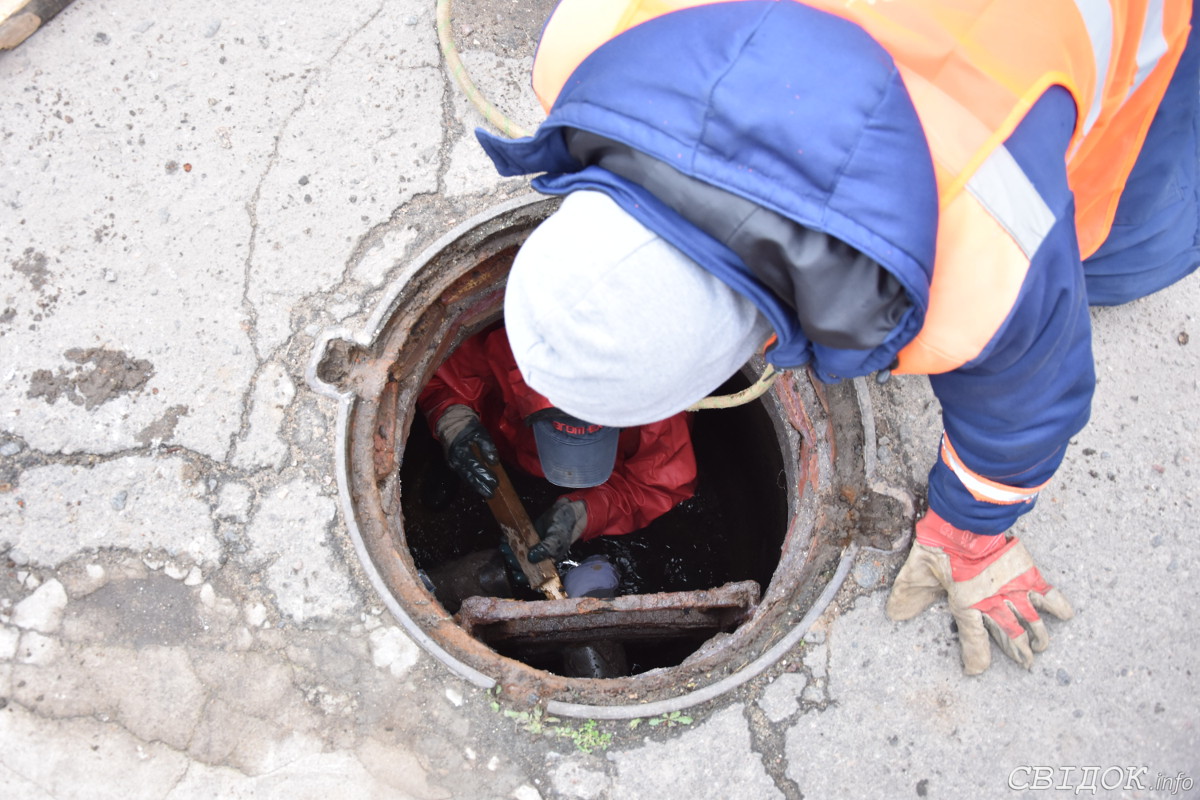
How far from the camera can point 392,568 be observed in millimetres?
1994

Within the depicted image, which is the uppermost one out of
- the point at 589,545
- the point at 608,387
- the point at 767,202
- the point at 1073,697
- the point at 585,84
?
the point at 585,84

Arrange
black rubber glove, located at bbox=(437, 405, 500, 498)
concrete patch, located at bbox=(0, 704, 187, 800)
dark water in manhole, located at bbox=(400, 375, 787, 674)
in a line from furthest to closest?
dark water in manhole, located at bbox=(400, 375, 787, 674) → black rubber glove, located at bbox=(437, 405, 500, 498) → concrete patch, located at bbox=(0, 704, 187, 800)

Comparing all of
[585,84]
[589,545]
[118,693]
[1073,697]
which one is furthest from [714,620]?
[585,84]

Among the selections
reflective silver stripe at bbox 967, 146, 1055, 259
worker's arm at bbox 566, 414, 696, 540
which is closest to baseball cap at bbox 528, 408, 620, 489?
worker's arm at bbox 566, 414, 696, 540

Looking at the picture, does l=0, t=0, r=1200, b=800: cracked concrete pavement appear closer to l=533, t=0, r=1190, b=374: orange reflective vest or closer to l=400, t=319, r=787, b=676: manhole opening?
l=533, t=0, r=1190, b=374: orange reflective vest

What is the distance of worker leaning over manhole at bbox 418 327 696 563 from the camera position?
2.92 metres

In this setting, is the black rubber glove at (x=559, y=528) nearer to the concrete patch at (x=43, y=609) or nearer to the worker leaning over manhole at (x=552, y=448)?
the worker leaning over manhole at (x=552, y=448)

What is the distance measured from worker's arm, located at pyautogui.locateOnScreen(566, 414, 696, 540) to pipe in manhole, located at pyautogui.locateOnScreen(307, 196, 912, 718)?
2.60 ft

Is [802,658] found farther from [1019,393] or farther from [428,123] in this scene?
[428,123]

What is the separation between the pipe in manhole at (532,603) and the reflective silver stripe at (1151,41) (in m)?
0.94

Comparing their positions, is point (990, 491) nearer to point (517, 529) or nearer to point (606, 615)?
point (606, 615)

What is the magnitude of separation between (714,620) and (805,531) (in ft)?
1.76

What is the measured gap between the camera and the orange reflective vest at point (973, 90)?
3.89 feet

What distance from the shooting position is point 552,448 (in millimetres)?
2908
